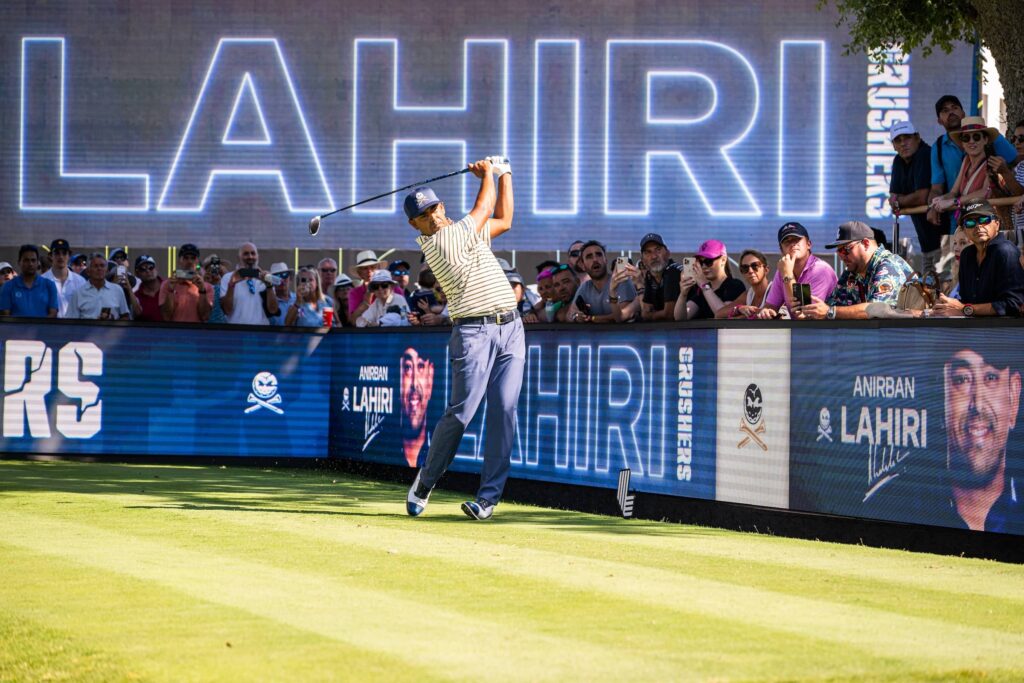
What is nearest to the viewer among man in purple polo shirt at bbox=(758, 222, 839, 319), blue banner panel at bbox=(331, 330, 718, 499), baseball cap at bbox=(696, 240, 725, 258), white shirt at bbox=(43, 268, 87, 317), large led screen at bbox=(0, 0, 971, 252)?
blue banner panel at bbox=(331, 330, 718, 499)

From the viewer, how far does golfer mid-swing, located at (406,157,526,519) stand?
36.5ft

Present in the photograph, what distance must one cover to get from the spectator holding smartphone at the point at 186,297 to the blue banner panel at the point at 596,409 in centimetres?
373

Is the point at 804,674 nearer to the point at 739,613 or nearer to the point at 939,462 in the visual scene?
the point at 739,613

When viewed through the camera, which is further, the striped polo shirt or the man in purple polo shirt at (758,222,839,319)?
the man in purple polo shirt at (758,222,839,319)

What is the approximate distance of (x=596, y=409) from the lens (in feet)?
42.7

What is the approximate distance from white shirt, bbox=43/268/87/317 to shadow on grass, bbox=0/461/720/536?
2.97 meters

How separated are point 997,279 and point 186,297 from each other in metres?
11.5

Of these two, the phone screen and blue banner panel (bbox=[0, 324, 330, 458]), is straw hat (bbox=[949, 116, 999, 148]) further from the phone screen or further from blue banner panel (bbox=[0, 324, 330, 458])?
blue banner panel (bbox=[0, 324, 330, 458])

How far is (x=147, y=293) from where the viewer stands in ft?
64.1

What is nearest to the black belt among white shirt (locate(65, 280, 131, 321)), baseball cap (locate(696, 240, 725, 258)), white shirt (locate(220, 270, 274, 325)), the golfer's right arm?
the golfer's right arm

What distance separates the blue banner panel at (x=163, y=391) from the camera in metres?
17.6

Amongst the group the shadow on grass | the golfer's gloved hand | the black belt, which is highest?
the golfer's gloved hand

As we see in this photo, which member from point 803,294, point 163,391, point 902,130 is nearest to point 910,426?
point 803,294

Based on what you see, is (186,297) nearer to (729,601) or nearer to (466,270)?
(466,270)
